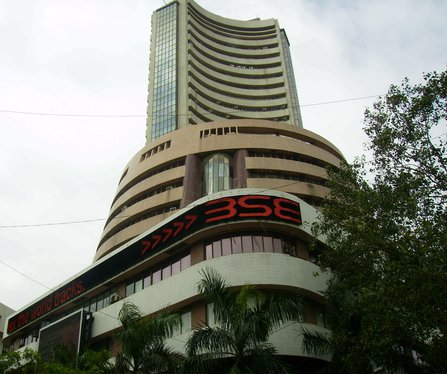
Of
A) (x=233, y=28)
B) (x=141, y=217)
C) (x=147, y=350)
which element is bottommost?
(x=147, y=350)

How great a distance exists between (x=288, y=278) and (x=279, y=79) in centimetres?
7216

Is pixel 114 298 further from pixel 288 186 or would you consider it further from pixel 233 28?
pixel 233 28

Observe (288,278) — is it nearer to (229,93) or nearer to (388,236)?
(388,236)

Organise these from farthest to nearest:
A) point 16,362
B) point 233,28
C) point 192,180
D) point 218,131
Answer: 1. point 233,28
2. point 218,131
3. point 192,180
4. point 16,362

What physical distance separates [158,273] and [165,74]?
191ft

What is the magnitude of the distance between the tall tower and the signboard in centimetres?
4509

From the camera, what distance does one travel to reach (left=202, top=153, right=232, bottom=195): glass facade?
45969mm

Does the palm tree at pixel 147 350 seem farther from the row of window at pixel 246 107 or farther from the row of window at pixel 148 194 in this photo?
the row of window at pixel 246 107

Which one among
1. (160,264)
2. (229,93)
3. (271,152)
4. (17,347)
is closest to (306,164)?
(271,152)

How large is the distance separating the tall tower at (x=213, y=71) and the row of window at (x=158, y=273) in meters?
46.4

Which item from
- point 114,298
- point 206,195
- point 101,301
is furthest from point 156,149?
point 114,298

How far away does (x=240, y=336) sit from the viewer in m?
16.3

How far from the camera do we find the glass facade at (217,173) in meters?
46.0

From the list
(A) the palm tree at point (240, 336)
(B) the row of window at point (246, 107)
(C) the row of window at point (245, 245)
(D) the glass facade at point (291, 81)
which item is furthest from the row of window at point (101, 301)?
(D) the glass facade at point (291, 81)
